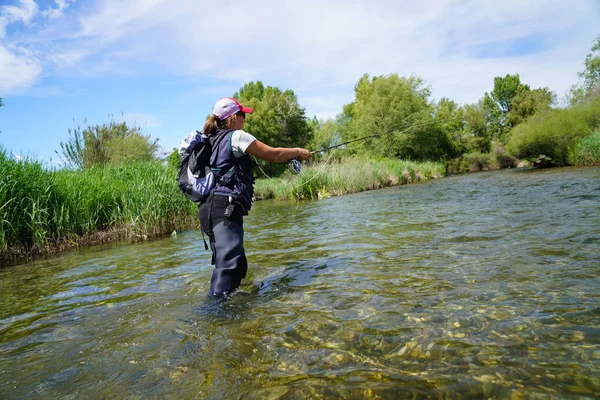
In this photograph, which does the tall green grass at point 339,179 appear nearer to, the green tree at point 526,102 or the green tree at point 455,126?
the green tree at point 455,126

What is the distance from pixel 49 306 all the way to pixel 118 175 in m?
7.78

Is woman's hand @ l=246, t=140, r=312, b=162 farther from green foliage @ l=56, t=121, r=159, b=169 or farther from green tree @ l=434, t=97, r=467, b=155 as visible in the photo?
green tree @ l=434, t=97, r=467, b=155

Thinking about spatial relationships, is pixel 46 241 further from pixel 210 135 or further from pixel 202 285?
pixel 210 135

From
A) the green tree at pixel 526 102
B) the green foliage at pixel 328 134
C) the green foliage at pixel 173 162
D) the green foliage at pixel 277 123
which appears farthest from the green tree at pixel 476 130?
the green foliage at pixel 173 162

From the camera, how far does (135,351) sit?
123 inches

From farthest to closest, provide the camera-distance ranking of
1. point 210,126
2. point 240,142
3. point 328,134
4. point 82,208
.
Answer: point 328,134 < point 82,208 < point 210,126 < point 240,142

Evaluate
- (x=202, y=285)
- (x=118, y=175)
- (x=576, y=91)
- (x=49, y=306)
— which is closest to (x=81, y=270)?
(x=49, y=306)

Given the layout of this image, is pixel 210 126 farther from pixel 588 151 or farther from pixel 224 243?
pixel 588 151

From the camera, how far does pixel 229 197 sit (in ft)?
14.0

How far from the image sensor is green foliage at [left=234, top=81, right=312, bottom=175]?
50719 mm

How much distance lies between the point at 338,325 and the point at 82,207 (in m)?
8.89

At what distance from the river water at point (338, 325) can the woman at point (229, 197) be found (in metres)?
0.38

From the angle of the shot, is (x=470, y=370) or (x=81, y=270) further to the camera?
(x=81, y=270)

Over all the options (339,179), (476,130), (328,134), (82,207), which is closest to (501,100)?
(476,130)
